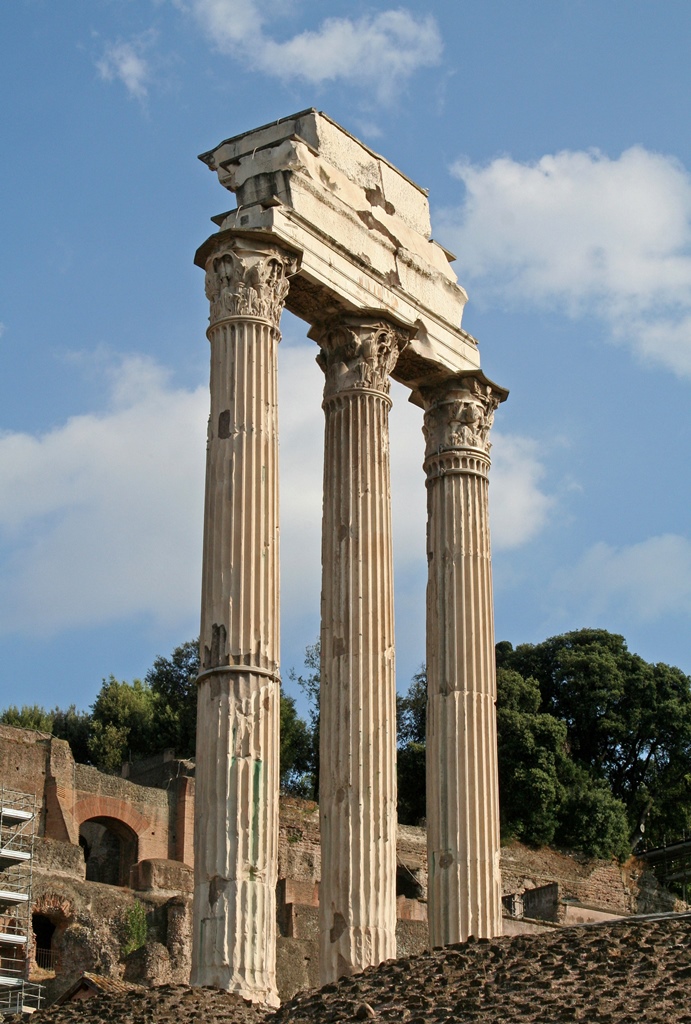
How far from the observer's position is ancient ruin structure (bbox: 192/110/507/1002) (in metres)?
15.5

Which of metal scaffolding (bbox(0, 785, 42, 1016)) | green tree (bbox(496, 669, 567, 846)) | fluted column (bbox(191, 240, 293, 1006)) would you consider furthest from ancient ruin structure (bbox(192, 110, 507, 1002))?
green tree (bbox(496, 669, 567, 846))

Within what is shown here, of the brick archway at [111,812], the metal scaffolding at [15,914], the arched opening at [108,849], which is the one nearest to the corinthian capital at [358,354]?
the metal scaffolding at [15,914]

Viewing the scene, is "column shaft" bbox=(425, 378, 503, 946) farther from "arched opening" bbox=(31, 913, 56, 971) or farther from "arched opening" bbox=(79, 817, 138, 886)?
"arched opening" bbox=(79, 817, 138, 886)

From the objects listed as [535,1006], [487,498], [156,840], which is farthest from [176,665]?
[535,1006]

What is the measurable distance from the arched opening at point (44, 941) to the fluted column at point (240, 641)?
1993 cm

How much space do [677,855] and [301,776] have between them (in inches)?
419

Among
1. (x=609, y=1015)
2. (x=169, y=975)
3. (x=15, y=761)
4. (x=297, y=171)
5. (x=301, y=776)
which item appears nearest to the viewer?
(x=609, y=1015)

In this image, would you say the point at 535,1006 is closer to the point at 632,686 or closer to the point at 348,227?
the point at 348,227

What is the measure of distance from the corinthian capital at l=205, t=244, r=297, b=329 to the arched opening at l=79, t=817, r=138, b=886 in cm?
2568

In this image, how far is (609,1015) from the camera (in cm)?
1268

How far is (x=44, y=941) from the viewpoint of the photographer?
118 ft

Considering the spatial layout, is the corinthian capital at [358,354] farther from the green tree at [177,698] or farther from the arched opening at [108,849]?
the green tree at [177,698]

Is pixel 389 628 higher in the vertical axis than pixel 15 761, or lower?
lower

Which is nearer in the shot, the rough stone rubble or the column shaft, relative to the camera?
the rough stone rubble
